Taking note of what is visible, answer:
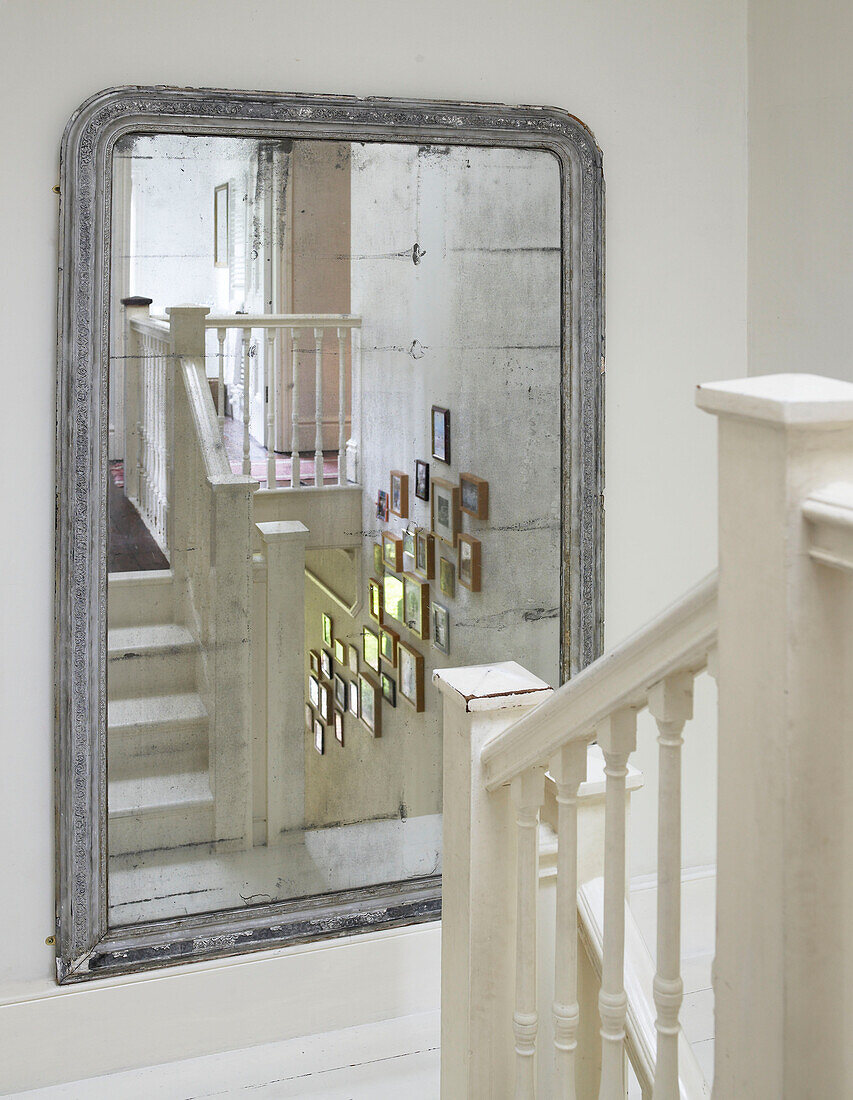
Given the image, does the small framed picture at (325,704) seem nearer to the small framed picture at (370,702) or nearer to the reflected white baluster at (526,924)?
the small framed picture at (370,702)

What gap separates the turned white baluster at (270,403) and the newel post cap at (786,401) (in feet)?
4.90

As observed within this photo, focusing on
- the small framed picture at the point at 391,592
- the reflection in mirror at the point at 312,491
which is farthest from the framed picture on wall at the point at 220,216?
the small framed picture at the point at 391,592

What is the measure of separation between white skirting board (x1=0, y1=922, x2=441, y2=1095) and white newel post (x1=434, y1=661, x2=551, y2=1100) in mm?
949

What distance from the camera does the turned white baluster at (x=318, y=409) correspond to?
2205 millimetres

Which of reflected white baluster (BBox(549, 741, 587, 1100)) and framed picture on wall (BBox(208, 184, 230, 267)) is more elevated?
framed picture on wall (BBox(208, 184, 230, 267))

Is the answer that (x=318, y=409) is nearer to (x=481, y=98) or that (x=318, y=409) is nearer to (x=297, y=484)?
(x=297, y=484)

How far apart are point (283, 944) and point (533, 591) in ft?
3.20

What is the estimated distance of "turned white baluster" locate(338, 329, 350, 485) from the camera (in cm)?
221

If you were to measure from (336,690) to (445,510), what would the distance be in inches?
18.5

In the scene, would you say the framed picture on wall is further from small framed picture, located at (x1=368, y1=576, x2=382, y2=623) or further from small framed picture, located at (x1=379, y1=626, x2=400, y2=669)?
small framed picture, located at (x1=379, y1=626, x2=400, y2=669)

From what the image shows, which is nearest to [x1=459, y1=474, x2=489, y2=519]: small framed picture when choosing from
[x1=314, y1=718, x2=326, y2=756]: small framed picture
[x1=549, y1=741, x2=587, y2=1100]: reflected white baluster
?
[x1=314, y1=718, x2=326, y2=756]: small framed picture

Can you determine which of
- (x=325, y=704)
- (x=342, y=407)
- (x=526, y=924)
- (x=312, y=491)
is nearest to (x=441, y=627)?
(x=325, y=704)

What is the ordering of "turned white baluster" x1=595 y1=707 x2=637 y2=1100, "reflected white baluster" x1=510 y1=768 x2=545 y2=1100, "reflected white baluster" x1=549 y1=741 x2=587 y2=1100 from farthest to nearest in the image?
"reflected white baluster" x1=510 y1=768 x2=545 y2=1100, "reflected white baluster" x1=549 y1=741 x2=587 y2=1100, "turned white baluster" x1=595 y1=707 x2=637 y2=1100

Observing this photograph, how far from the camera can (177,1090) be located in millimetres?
2197
